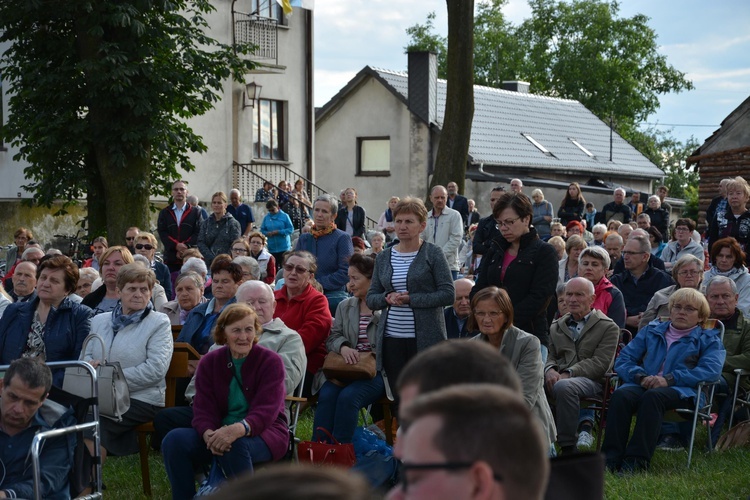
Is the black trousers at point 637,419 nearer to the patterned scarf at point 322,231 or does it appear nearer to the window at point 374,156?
the patterned scarf at point 322,231

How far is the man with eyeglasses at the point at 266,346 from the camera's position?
23.3 feet

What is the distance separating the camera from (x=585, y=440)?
8.36 m

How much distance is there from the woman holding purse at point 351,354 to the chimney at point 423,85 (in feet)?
89.7

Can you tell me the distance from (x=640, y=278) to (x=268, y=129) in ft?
68.1

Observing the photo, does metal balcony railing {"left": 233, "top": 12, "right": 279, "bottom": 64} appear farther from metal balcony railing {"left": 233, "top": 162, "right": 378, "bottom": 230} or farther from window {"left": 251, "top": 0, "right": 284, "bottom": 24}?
metal balcony railing {"left": 233, "top": 162, "right": 378, "bottom": 230}

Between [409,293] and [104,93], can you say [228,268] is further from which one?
[104,93]

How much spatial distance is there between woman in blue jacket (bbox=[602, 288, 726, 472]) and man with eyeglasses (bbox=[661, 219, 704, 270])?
14.9ft

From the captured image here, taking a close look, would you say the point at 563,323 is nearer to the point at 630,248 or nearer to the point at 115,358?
the point at 630,248

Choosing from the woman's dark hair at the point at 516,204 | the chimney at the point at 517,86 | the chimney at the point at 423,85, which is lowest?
the woman's dark hair at the point at 516,204

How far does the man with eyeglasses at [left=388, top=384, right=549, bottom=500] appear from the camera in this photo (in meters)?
1.77

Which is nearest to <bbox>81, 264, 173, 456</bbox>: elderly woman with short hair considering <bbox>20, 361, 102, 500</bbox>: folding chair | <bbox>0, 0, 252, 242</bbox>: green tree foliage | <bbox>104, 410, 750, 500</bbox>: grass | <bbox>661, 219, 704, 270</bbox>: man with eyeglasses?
<bbox>104, 410, 750, 500</bbox>: grass

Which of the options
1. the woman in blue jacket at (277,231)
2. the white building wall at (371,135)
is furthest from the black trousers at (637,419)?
the white building wall at (371,135)

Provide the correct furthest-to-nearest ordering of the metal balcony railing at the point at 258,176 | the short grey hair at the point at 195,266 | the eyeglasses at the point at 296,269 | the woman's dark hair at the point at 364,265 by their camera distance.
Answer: the metal balcony railing at the point at 258,176 < the short grey hair at the point at 195,266 < the eyeglasses at the point at 296,269 < the woman's dark hair at the point at 364,265

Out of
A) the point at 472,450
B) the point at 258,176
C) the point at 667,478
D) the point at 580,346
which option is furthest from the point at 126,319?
the point at 258,176
